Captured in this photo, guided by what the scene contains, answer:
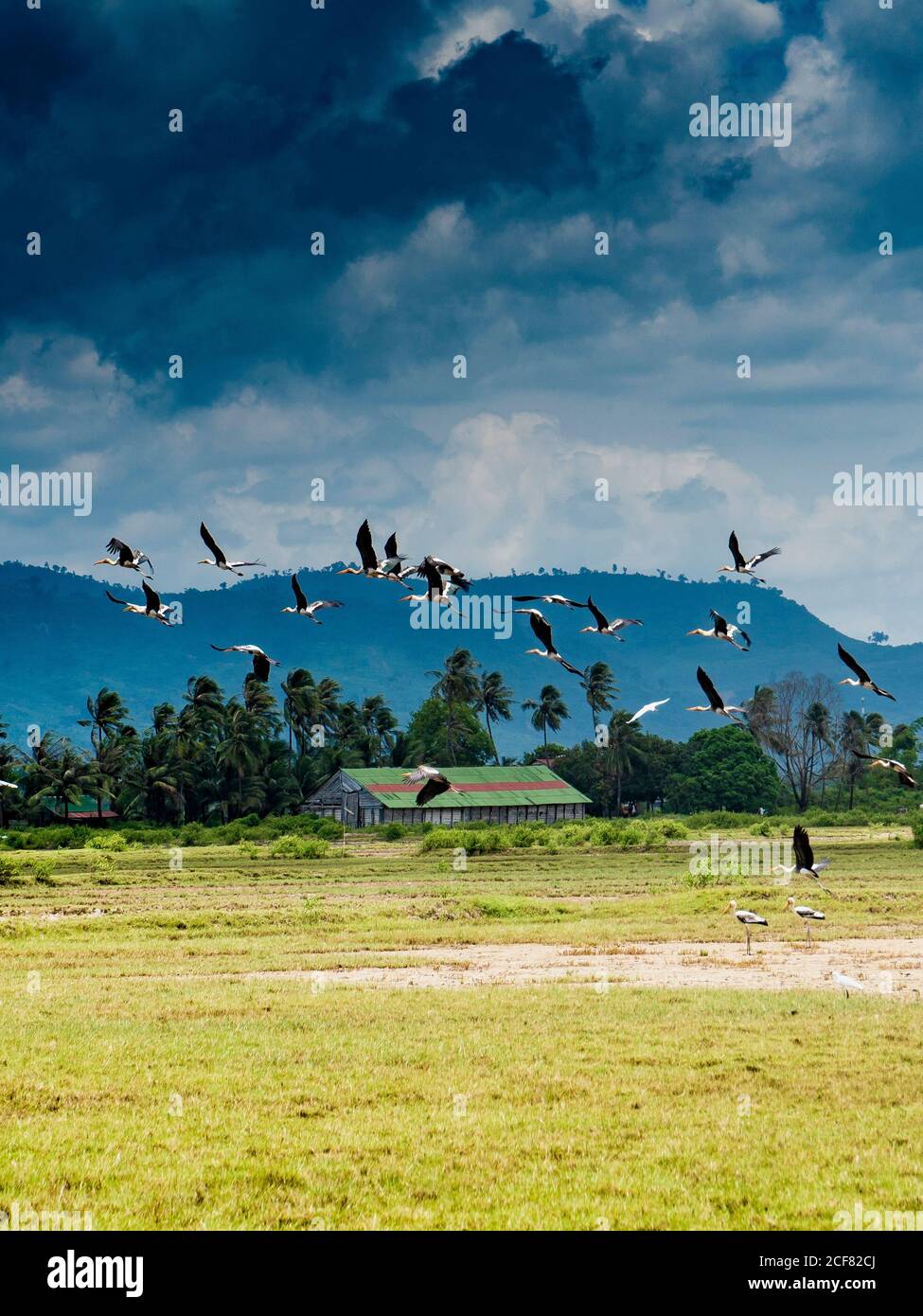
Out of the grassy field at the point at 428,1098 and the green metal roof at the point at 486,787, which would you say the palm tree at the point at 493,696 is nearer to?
the green metal roof at the point at 486,787

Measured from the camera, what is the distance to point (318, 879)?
203 ft

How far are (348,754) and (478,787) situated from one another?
Answer: 1415cm

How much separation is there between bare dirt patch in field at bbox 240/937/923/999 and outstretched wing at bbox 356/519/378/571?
42.8 ft

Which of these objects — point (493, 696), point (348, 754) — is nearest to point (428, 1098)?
point (348, 754)

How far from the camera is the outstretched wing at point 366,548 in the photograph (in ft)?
55.9

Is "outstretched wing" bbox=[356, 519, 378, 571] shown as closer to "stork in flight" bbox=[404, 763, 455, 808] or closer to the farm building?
"stork in flight" bbox=[404, 763, 455, 808]

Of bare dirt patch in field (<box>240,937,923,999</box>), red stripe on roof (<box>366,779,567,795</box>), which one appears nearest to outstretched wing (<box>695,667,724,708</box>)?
bare dirt patch in field (<box>240,937,923,999</box>)

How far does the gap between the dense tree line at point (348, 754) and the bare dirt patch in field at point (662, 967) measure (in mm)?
69921

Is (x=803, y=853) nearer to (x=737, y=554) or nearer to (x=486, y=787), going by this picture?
(x=737, y=554)

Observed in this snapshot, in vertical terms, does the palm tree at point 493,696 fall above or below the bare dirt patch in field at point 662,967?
above

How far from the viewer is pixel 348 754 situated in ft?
417

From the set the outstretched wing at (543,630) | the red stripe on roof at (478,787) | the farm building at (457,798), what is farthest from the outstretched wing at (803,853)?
the farm building at (457,798)

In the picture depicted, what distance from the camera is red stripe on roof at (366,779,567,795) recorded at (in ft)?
378
